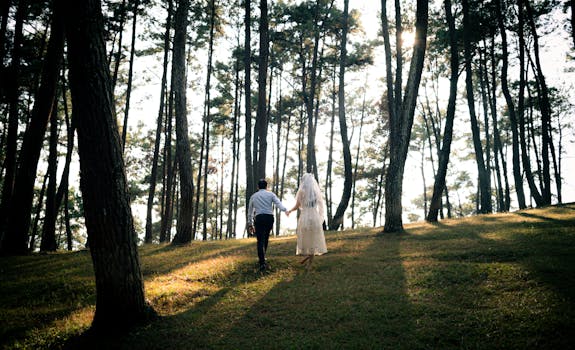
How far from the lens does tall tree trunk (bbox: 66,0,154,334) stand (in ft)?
15.1

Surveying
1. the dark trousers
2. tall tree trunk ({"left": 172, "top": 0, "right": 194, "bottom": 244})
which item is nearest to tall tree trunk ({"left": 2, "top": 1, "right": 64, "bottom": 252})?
tall tree trunk ({"left": 172, "top": 0, "right": 194, "bottom": 244})

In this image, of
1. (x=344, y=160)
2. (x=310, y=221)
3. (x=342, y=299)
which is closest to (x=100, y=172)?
(x=342, y=299)

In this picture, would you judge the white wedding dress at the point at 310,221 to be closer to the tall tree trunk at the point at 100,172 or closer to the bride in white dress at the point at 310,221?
the bride in white dress at the point at 310,221

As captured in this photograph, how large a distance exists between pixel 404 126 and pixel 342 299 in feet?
29.3

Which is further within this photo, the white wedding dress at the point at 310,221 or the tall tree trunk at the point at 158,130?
the tall tree trunk at the point at 158,130

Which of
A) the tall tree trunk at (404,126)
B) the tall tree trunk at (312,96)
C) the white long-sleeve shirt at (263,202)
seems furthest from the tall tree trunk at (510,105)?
the white long-sleeve shirt at (263,202)

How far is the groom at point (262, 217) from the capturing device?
8.22m

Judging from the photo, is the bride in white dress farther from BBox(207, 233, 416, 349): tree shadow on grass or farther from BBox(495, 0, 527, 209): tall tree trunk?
BBox(495, 0, 527, 209): tall tree trunk

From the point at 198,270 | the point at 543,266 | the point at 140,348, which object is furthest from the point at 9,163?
the point at 543,266

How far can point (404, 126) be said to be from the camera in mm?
12594

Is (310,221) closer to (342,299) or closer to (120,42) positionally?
(342,299)

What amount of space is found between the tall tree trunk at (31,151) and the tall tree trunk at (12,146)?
6.6 inches

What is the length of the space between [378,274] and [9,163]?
15.0 meters

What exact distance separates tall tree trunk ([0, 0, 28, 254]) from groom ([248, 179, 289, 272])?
9.78 metres
